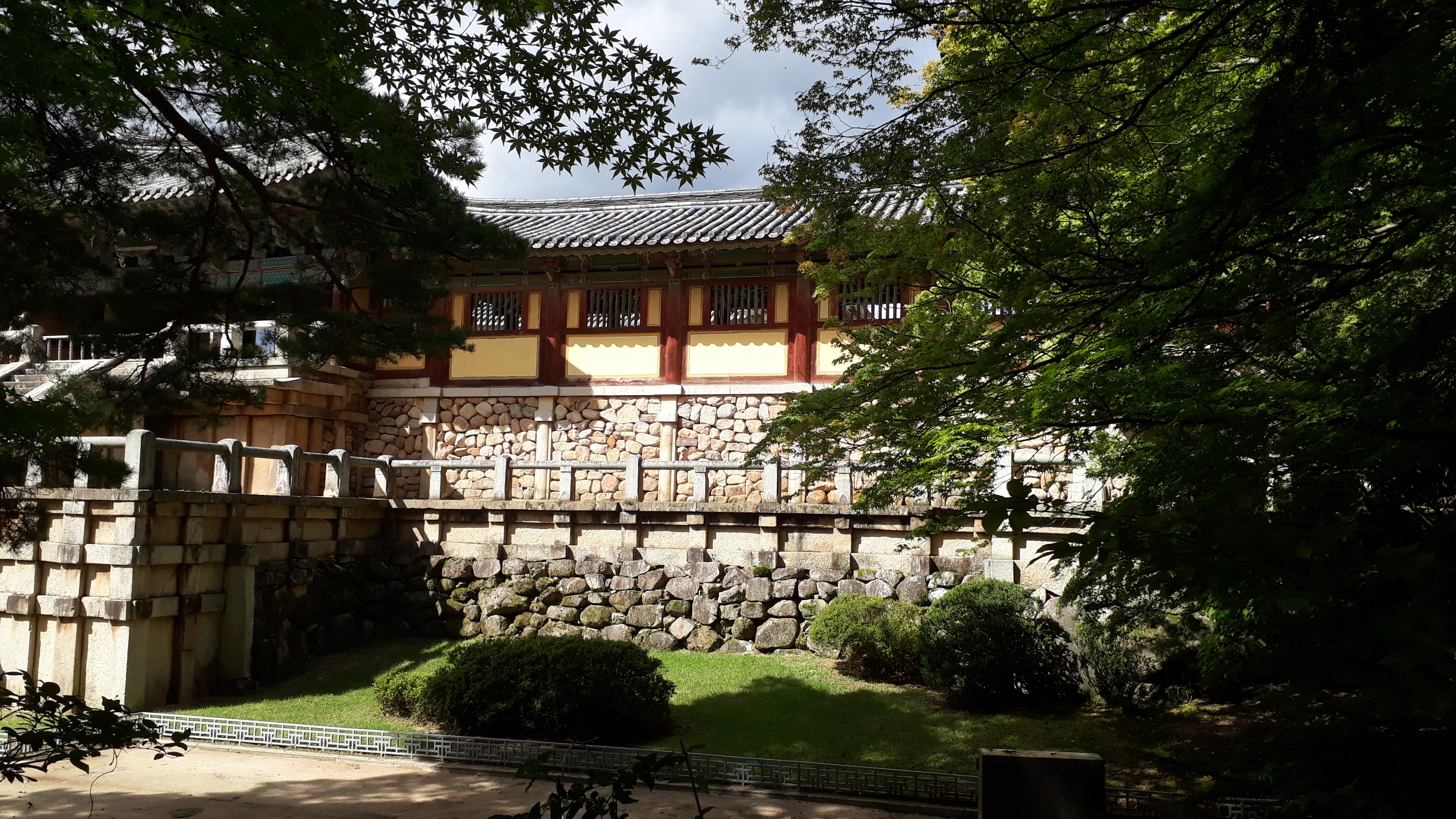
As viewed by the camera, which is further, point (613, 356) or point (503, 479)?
point (613, 356)

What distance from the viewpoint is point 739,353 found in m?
14.8

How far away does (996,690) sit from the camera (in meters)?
9.27

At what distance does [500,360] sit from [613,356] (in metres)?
2.02

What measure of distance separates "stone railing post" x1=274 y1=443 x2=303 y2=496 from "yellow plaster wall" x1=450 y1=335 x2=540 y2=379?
413 centimetres

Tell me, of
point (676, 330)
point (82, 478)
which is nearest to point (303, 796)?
point (82, 478)

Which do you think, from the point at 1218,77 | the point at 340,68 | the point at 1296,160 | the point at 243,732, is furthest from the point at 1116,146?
the point at 243,732

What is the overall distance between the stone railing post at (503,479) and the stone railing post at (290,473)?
261cm

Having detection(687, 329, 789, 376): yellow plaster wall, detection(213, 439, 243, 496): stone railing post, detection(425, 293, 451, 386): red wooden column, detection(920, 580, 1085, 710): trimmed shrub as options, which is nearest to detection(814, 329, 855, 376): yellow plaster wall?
detection(687, 329, 789, 376): yellow plaster wall

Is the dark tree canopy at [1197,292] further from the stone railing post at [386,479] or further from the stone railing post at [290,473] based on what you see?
the stone railing post at [386,479]

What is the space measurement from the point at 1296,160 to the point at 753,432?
11940mm

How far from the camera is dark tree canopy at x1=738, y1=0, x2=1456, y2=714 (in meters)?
2.36

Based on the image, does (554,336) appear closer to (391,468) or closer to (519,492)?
(519,492)

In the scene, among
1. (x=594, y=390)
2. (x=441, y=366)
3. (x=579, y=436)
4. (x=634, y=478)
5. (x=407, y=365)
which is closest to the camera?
(x=634, y=478)

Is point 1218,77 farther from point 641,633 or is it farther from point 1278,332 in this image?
point 641,633
